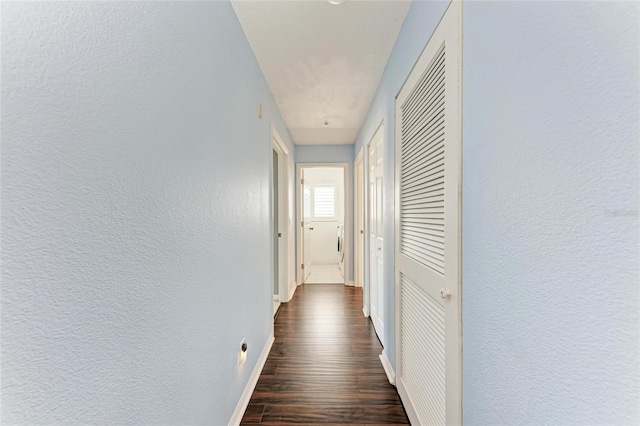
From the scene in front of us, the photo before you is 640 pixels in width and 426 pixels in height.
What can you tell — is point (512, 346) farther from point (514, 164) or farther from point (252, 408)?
point (252, 408)

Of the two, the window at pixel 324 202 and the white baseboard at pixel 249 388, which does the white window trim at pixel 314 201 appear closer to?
the window at pixel 324 202

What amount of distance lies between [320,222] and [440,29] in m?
5.99

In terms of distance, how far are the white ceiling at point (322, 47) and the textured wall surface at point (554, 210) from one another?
943 mm

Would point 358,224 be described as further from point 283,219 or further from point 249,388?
point 249,388

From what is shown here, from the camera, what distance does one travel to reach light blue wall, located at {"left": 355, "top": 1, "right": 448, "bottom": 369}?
56.6 inches

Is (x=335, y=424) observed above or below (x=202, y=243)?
below

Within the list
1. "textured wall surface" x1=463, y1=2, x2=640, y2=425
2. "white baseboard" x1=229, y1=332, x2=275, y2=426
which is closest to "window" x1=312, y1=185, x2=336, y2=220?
"white baseboard" x1=229, y1=332, x2=275, y2=426

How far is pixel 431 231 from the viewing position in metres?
1.35

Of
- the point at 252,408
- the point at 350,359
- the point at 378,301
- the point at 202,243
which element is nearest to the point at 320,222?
the point at 378,301

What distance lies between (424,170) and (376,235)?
1643 millimetres

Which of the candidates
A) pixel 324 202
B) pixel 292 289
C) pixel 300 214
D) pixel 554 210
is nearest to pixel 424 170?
pixel 554 210

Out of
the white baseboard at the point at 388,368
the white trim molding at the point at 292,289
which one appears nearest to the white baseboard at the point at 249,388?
the white baseboard at the point at 388,368

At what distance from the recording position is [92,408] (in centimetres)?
64

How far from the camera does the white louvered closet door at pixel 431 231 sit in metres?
1.08
